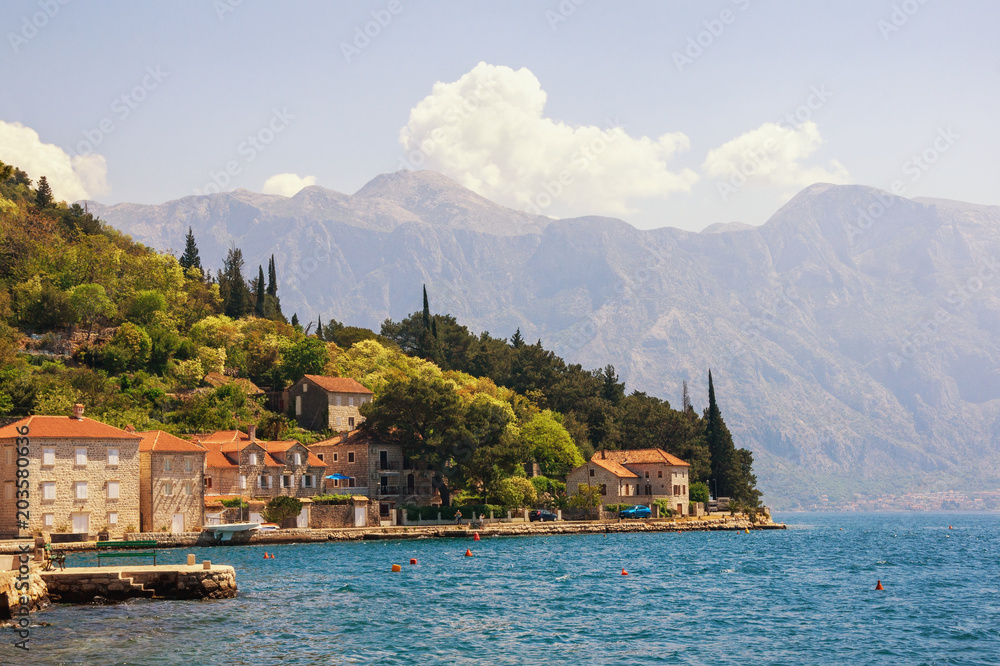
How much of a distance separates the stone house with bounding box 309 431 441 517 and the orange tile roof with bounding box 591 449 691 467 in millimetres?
22890

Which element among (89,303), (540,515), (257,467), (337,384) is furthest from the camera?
(337,384)

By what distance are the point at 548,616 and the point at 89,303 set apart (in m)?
81.0

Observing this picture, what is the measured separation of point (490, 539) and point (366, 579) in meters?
33.6

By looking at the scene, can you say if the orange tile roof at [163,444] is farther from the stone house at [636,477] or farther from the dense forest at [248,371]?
the stone house at [636,477]

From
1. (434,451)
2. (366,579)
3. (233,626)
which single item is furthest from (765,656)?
(434,451)

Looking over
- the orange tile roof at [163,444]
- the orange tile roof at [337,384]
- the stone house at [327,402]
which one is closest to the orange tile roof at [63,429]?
the orange tile roof at [163,444]

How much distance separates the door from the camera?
66.5 m

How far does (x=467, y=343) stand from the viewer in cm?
13538

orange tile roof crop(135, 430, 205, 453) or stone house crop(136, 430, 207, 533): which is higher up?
orange tile roof crop(135, 430, 205, 453)

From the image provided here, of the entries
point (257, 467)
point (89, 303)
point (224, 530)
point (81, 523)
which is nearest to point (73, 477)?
point (81, 523)

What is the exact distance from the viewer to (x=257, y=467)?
84.6m

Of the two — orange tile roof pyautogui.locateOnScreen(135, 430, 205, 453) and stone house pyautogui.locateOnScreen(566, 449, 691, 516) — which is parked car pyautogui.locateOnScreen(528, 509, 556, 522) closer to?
stone house pyautogui.locateOnScreen(566, 449, 691, 516)

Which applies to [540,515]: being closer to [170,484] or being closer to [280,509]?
[280,509]

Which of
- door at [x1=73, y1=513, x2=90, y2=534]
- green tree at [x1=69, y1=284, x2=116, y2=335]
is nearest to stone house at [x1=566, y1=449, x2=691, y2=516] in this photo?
door at [x1=73, y1=513, x2=90, y2=534]
